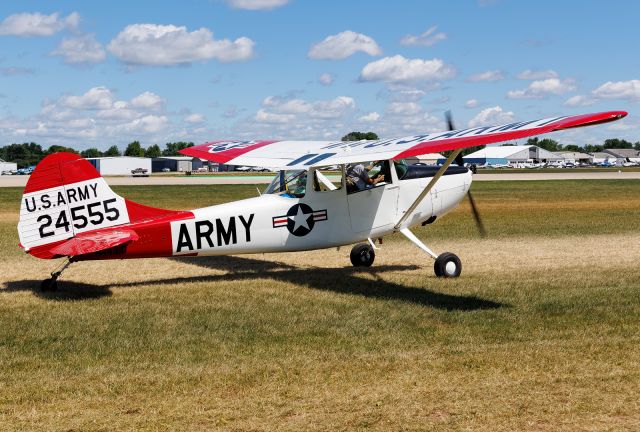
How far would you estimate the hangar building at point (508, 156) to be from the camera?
411 feet

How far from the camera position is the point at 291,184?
461 inches

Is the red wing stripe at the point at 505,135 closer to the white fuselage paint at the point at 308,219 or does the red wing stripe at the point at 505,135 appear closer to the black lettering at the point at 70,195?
the white fuselage paint at the point at 308,219

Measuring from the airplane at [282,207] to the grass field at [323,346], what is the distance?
2.23 feet

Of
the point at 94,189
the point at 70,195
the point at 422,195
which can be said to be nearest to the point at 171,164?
the point at 422,195

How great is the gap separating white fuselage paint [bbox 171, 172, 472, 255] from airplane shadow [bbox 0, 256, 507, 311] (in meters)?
0.71

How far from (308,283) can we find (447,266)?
7.26 feet

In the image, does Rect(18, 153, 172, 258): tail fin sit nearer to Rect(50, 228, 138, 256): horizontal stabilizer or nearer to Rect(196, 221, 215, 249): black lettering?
Rect(50, 228, 138, 256): horizontal stabilizer

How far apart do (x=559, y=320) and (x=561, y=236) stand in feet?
A: 30.8

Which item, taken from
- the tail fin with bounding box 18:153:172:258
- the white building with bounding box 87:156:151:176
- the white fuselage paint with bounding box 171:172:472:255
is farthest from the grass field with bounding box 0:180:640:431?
the white building with bounding box 87:156:151:176

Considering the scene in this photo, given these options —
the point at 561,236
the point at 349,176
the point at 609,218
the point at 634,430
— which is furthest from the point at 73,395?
the point at 609,218

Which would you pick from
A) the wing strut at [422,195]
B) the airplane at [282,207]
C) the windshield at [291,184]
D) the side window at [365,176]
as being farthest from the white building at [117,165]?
the wing strut at [422,195]

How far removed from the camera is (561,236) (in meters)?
17.6

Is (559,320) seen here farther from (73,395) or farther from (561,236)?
(561,236)

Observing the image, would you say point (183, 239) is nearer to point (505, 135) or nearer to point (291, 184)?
point (291, 184)
